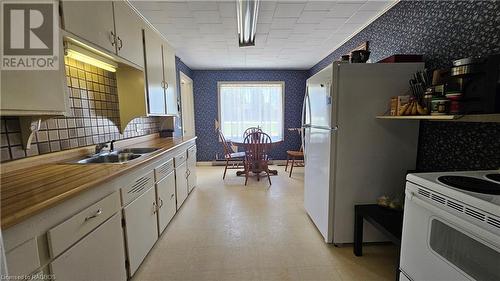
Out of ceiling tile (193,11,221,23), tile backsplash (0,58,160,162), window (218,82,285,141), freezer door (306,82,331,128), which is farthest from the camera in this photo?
window (218,82,285,141)

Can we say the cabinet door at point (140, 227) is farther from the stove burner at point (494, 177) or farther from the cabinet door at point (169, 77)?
the stove burner at point (494, 177)

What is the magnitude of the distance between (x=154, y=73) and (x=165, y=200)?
4.62ft

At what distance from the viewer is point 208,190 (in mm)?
3504

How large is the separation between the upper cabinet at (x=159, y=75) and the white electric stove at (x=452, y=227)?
7.85 feet

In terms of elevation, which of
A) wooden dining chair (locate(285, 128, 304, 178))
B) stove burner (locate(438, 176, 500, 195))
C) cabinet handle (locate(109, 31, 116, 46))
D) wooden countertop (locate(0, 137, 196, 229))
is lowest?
wooden dining chair (locate(285, 128, 304, 178))

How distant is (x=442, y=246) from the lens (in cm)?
100

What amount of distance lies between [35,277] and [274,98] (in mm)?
4844

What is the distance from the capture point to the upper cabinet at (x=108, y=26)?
1.30 m

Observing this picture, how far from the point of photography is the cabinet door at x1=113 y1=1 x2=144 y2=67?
1.77 metres

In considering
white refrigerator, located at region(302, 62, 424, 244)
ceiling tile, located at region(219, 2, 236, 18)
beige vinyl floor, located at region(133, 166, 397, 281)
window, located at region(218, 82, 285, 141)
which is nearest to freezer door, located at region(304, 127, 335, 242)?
white refrigerator, located at region(302, 62, 424, 244)

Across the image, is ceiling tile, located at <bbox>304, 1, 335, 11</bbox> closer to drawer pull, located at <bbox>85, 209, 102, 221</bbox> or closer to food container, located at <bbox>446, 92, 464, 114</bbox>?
food container, located at <bbox>446, 92, 464, 114</bbox>

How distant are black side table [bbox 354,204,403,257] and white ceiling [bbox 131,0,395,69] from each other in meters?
1.94

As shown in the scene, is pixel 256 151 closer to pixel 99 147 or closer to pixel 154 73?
pixel 154 73

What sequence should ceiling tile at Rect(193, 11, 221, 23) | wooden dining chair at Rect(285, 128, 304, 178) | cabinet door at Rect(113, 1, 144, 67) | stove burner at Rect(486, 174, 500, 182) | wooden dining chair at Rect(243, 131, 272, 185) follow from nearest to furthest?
stove burner at Rect(486, 174, 500, 182) < cabinet door at Rect(113, 1, 144, 67) < ceiling tile at Rect(193, 11, 221, 23) < wooden dining chair at Rect(243, 131, 272, 185) < wooden dining chair at Rect(285, 128, 304, 178)
